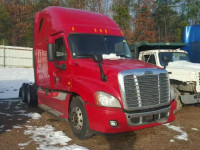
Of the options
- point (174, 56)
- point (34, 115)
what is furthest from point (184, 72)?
point (34, 115)

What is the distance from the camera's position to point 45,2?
35.0 metres

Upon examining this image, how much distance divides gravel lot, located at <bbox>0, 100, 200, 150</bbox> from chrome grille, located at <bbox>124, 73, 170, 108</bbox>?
0.95 m

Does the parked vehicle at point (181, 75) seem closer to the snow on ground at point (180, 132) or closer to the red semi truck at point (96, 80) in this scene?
the snow on ground at point (180, 132)

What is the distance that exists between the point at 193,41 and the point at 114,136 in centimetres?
795

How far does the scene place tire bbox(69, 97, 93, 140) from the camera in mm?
5219

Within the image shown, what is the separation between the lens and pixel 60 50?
6363mm

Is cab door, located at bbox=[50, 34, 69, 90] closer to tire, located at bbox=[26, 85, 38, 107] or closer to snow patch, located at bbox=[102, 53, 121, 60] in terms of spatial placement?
snow patch, located at bbox=[102, 53, 121, 60]

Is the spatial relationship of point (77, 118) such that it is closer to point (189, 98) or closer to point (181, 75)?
point (189, 98)

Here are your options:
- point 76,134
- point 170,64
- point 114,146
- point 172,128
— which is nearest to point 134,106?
point 114,146

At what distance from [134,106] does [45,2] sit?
3325 cm

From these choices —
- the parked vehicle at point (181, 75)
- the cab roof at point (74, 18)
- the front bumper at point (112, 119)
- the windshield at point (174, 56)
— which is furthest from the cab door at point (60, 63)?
the windshield at point (174, 56)

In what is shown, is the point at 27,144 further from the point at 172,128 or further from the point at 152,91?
the point at 172,128

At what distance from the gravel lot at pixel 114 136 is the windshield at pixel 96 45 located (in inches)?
80.6

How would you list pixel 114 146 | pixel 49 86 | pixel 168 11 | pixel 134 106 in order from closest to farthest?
1. pixel 134 106
2. pixel 114 146
3. pixel 49 86
4. pixel 168 11
